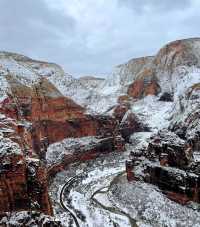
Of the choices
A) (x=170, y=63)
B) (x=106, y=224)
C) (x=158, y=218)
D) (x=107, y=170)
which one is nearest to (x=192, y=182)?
→ (x=158, y=218)

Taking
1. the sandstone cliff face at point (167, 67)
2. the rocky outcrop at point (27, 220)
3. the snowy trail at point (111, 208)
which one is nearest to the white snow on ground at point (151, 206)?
the snowy trail at point (111, 208)

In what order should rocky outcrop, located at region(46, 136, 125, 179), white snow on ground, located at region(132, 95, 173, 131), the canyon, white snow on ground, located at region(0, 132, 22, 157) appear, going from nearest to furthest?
white snow on ground, located at region(0, 132, 22, 157), the canyon, rocky outcrop, located at region(46, 136, 125, 179), white snow on ground, located at region(132, 95, 173, 131)

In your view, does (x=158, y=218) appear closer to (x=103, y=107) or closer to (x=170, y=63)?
(x=103, y=107)

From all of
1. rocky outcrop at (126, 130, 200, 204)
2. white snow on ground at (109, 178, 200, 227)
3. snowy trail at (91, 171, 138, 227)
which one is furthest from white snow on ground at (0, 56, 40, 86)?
white snow on ground at (109, 178, 200, 227)

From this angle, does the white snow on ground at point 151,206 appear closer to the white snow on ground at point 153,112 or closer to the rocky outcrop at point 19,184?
the rocky outcrop at point 19,184

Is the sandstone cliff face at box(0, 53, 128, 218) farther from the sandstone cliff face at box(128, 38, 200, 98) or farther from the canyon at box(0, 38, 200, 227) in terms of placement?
the sandstone cliff face at box(128, 38, 200, 98)

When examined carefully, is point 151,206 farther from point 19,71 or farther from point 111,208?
point 19,71

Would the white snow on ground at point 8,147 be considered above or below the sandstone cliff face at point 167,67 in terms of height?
below

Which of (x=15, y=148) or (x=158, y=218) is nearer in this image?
(x=15, y=148)
